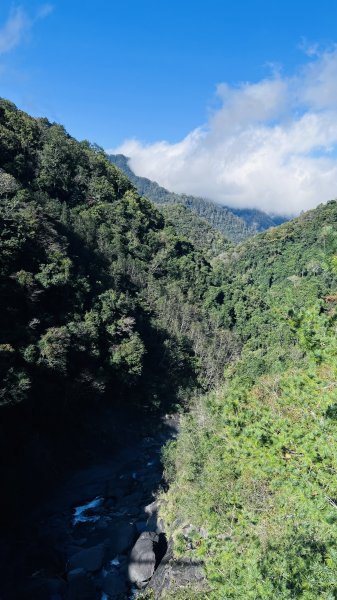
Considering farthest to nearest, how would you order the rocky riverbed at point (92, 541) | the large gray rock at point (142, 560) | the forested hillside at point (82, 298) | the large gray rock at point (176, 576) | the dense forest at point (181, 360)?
the forested hillside at point (82, 298) → the large gray rock at point (142, 560) → the rocky riverbed at point (92, 541) → the large gray rock at point (176, 576) → the dense forest at point (181, 360)

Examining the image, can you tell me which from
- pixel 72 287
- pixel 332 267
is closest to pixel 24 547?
pixel 72 287

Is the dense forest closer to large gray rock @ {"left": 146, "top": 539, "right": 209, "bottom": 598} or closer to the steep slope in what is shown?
large gray rock @ {"left": 146, "top": 539, "right": 209, "bottom": 598}

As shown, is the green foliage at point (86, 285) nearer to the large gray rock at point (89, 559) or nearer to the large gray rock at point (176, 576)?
the large gray rock at point (89, 559)

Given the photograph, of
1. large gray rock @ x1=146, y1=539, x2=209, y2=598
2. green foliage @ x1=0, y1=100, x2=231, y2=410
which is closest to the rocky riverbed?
large gray rock @ x1=146, y1=539, x2=209, y2=598

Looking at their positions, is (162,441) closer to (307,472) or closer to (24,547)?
(24,547)

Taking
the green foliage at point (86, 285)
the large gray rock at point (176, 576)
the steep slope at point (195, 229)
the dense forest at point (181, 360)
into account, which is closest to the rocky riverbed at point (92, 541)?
the large gray rock at point (176, 576)

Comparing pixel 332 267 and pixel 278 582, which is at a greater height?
pixel 332 267

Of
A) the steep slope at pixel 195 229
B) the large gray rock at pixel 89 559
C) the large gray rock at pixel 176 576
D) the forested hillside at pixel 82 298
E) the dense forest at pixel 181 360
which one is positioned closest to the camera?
the dense forest at pixel 181 360
